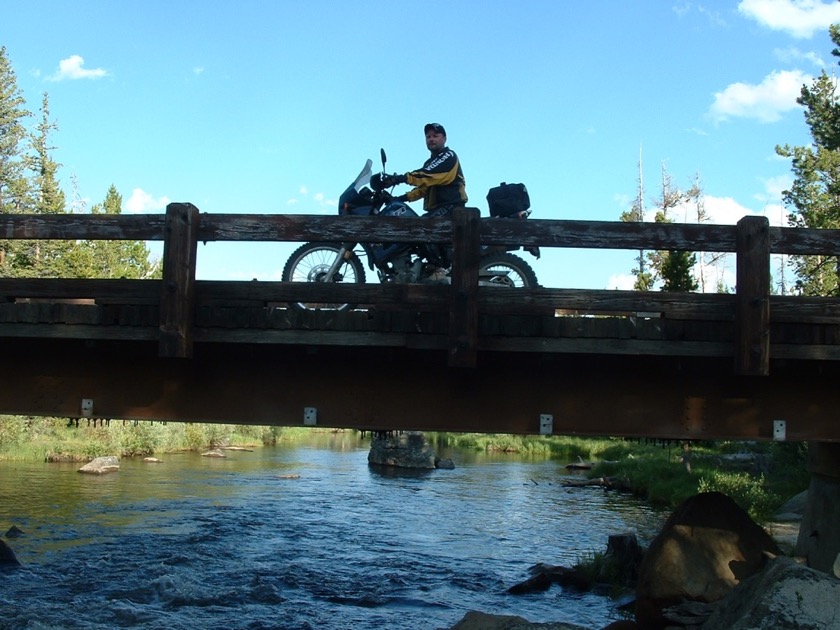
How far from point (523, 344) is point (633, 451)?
36.3 metres

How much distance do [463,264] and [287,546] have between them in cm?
1220

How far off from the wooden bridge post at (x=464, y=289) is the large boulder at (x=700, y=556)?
484 cm

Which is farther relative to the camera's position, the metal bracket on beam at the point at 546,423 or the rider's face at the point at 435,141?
the rider's face at the point at 435,141

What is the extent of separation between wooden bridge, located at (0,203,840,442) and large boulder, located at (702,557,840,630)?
1417 millimetres

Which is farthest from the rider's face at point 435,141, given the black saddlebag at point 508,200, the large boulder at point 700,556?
the large boulder at point 700,556

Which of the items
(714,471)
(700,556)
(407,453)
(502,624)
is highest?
(700,556)

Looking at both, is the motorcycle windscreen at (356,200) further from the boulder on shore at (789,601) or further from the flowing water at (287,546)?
the flowing water at (287,546)

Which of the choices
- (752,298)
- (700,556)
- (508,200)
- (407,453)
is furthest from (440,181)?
(407,453)

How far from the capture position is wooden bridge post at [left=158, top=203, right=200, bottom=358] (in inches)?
306

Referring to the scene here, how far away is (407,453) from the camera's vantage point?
122 ft

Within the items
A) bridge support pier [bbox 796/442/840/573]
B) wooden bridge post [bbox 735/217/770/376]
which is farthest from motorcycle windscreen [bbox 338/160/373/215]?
bridge support pier [bbox 796/442/840/573]

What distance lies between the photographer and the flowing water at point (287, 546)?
43.1ft

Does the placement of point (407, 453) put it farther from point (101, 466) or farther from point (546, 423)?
point (546, 423)

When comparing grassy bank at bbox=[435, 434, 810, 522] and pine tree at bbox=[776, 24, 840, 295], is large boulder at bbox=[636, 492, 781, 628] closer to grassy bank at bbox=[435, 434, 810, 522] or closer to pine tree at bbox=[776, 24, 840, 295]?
grassy bank at bbox=[435, 434, 810, 522]
